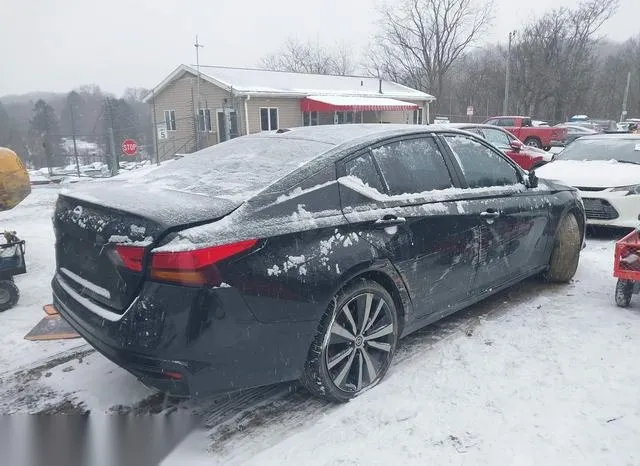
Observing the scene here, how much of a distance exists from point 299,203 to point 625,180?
5.95 m

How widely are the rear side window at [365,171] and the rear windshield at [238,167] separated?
7.6 inches

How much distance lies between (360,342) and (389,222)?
0.75m

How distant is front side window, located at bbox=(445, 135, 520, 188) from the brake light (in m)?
2.47

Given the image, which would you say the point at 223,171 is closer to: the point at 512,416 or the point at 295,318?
the point at 295,318

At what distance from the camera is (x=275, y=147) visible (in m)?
3.39

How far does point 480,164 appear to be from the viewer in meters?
4.04

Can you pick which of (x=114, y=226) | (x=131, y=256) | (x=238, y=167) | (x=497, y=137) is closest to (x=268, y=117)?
(x=497, y=137)

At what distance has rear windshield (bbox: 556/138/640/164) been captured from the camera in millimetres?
7863

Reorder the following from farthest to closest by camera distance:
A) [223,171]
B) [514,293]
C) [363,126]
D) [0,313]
A: [514,293] → [0,313] → [363,126] → [223,171]

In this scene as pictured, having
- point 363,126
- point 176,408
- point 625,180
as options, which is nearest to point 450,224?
point 363,126

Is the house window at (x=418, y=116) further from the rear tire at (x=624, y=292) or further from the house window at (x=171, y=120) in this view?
the rear tire at (x=624, y=292)

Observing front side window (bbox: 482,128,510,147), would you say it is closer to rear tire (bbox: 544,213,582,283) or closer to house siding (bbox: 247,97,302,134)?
rear tire (bbox: 544,213,582,283)

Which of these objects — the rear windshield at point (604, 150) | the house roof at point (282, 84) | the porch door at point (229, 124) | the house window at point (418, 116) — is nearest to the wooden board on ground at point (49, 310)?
the rear windshield at point (604, 150)

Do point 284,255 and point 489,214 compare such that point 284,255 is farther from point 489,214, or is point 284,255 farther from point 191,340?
point 489,214
